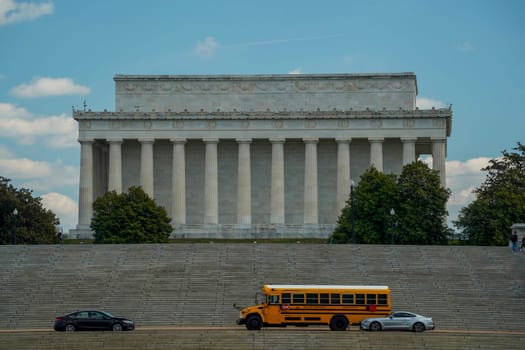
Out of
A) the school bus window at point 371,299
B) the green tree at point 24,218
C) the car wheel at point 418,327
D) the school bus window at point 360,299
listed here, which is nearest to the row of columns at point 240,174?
the green tree at point 24,218

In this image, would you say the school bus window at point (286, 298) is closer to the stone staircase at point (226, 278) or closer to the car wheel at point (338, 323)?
the car wheel at point (338, 323)

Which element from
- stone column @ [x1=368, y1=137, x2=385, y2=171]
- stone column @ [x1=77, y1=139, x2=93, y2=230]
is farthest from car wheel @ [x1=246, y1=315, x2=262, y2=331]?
stone column @ [x1=77, y1=139, x2=93, y2=230]

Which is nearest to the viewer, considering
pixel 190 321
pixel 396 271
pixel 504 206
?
pixel 190 321

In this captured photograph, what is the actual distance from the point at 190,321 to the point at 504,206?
41161 millimetres

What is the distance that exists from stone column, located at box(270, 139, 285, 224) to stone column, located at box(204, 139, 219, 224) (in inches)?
248

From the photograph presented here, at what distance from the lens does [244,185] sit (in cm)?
13625

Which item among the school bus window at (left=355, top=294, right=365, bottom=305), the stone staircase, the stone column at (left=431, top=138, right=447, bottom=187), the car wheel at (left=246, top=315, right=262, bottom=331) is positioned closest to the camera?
the car wheel at (left=246, top=315, right=262, bottom=331)

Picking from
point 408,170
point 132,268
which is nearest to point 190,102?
point 408,170

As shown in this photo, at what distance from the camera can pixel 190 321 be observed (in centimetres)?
7825

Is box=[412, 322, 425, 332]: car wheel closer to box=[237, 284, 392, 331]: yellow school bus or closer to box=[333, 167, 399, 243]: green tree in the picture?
box=[237, 284, 392, 331]: yellow school bus

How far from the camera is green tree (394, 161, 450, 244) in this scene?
109375 mm

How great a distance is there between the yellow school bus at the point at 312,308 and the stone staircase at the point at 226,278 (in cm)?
676

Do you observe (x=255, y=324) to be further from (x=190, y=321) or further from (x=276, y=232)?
(x=276, y=232)

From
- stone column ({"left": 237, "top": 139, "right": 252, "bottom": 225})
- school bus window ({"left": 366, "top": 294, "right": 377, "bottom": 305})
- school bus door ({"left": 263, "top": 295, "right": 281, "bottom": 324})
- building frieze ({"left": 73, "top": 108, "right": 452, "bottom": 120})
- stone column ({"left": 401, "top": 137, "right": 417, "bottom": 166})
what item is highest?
building frieze ({"left": 73, "top": 108, "right": 452, "bottom": 120})
